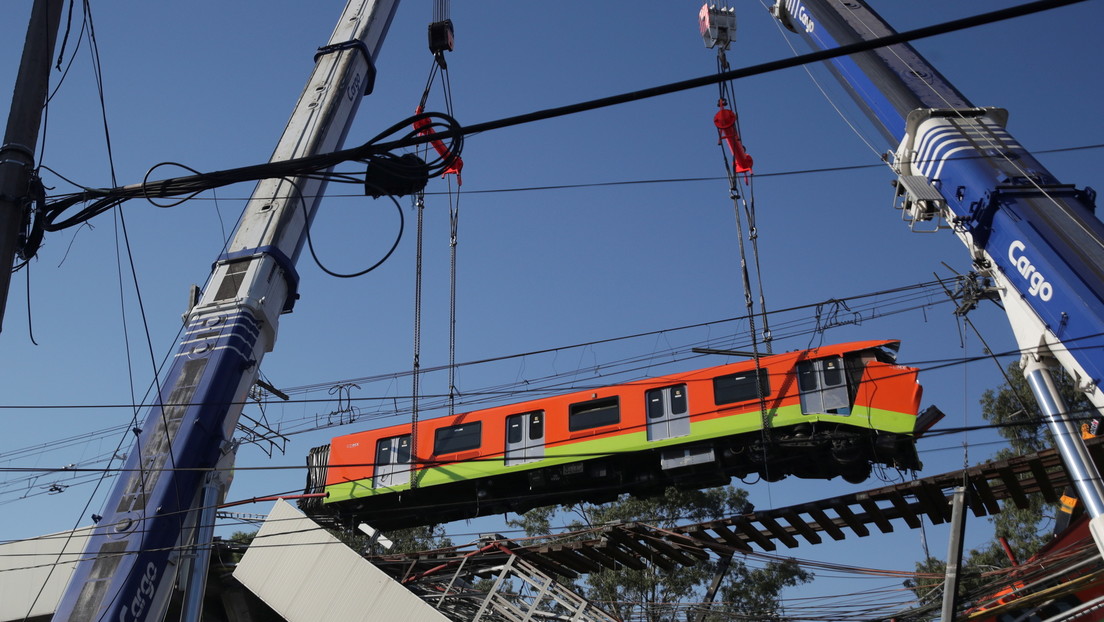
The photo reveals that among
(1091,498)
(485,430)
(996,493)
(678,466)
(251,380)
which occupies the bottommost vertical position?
(1091,498)

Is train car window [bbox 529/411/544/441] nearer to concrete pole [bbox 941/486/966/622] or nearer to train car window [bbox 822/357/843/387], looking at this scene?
train car window [bbox 822/357/843/387]

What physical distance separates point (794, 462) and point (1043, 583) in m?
6.42

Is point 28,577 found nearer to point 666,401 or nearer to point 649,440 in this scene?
point 649,440

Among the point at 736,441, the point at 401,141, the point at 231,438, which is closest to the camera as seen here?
the point at 401,141

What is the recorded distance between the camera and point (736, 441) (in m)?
18.6

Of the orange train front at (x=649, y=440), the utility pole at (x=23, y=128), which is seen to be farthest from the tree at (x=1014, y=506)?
the utility pole at (x=23, y=128)

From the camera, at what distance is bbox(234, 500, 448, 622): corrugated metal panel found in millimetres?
15703

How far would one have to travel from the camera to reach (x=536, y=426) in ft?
67.1

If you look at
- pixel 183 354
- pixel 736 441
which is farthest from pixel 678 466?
pixel 183 354

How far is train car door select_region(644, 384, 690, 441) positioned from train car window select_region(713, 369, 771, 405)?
0.73m

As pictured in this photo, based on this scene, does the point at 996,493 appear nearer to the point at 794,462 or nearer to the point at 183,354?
the point at 794,462

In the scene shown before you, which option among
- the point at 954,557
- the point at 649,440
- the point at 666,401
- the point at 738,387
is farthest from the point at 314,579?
the point at 954,557

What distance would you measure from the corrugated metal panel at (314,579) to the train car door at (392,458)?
333 cm

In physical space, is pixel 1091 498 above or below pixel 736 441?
below
